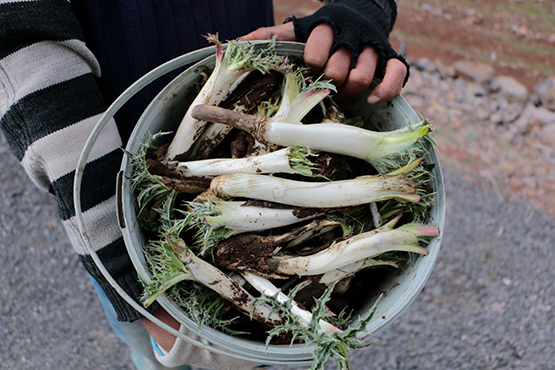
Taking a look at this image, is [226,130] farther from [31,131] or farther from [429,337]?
[429,337]

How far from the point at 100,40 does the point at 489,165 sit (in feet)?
7.61

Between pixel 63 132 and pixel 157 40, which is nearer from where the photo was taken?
pixel 63 132

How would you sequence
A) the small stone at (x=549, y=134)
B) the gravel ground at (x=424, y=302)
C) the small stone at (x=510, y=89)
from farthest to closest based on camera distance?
the small stone at (x=510, y=89) < the small stone at (x=549, y=134) < the gravel ground at (x=424, y=302)

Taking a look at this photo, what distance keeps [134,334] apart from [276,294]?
0.70m

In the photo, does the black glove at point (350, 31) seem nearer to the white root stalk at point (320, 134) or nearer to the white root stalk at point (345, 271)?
the white root stalk at point (320, 134)

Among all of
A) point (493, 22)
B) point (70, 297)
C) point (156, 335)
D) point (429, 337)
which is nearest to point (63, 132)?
point (156, 335)

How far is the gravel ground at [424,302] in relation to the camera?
6.20 feet

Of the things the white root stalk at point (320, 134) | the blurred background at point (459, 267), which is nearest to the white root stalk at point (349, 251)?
the white root stalk at point (320, 134)

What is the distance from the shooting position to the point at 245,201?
0.96m

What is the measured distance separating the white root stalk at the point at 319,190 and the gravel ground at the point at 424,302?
1302mm

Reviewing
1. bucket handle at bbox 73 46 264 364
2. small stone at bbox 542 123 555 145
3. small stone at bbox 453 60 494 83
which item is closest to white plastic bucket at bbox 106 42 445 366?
bucket handle at bbox 73 46 264 364

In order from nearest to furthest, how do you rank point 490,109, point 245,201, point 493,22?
point 245,201, point 490,109, point 493,22

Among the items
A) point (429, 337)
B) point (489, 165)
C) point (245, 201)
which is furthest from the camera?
point (489, 165)

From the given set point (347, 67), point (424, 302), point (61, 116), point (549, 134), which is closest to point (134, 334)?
point (61, 116)
